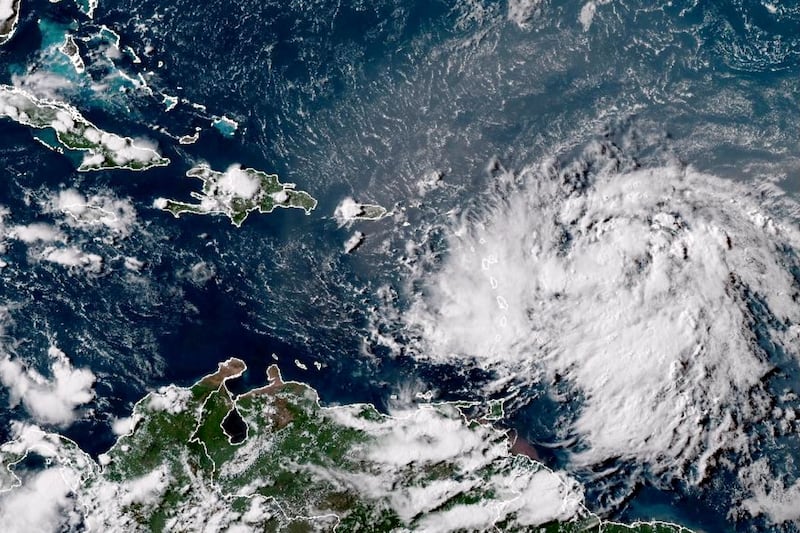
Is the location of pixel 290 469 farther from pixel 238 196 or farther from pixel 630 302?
pixel 630 302

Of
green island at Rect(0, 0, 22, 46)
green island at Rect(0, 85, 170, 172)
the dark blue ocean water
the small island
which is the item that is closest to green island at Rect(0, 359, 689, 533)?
the dark blue ocean water

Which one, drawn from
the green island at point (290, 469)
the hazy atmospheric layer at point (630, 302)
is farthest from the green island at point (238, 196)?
the hazy atmospheric layer at point (630, 302)

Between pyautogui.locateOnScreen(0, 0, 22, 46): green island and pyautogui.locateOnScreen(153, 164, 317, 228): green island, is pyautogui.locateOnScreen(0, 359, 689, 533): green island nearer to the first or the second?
pyautogui.locateOnScreen(153, 164, 317, 228): green island

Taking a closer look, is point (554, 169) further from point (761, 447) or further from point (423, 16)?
point (761, 447)

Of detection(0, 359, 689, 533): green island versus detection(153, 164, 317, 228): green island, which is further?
detection(153, 164, 317, 228): green island

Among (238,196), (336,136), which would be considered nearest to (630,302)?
(336,136)
